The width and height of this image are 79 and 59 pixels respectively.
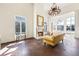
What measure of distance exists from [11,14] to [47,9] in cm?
203

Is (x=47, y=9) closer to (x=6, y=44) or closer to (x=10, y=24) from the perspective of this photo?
(x=10, y=24)

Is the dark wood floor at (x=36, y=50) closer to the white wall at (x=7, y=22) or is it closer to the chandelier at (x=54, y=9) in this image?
the white wall at (x=7, y=22)

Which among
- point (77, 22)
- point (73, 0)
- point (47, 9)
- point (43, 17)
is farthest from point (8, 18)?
point (77, 22)

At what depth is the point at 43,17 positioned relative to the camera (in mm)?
5148

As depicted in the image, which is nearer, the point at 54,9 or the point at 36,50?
the point at 36,50

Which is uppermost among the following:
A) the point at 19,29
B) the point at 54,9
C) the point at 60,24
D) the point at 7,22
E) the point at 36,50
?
the point at 54,9

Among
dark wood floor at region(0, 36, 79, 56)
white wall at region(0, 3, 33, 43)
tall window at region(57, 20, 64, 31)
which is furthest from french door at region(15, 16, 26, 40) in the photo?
tall window at region(57, 20, 64, 31)

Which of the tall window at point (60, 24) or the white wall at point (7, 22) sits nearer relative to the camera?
the white wall at point (7, 22)

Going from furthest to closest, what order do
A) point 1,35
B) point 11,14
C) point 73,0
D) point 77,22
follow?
1. point 77,22
2. point 11,14
3. point 1,35
4. point 73,0

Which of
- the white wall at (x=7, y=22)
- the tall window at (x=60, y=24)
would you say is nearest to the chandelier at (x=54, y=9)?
the tall window at (x=60, y=24)

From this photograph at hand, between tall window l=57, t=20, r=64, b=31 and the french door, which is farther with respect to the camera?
the french door

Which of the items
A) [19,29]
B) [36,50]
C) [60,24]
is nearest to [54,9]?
[60,24]

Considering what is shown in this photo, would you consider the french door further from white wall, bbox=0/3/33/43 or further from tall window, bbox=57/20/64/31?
tall window, bbox=57/20/64/31

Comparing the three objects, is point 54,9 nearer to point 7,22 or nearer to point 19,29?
point 19,29
